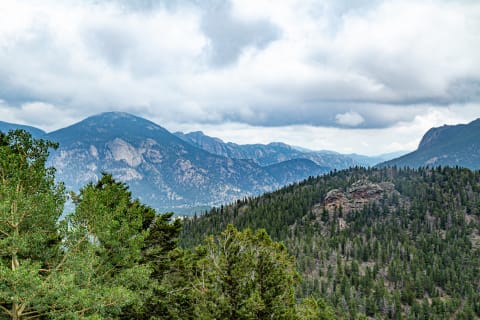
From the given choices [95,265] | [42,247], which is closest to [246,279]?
[95,265]

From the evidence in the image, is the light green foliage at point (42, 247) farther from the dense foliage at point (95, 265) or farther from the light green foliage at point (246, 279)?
the light green foliage at point (246, 279)

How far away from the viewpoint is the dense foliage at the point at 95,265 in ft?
53.7

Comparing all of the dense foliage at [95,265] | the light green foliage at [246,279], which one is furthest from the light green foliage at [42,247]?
the light green foliage at [246,279]


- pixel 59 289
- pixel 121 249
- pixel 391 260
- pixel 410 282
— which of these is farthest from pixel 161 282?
pixel 391 260

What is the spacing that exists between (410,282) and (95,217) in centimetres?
19096

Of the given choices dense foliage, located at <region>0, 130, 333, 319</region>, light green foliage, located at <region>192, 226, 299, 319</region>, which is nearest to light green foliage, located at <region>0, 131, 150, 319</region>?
dense foliage, located at <region>0, 130, 333, 319</region>

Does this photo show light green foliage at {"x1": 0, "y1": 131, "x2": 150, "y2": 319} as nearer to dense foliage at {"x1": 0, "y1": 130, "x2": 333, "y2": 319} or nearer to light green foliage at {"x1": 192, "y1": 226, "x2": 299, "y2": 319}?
dense foliage at {"x1": 0, "y1": 130, "x2": 333, "y2": 319}

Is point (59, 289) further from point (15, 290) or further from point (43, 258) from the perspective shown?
point (43, 258)

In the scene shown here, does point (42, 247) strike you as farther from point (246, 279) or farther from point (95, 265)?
point (246, 279)

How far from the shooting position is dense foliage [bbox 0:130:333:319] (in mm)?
16359

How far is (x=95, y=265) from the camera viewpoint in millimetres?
22375

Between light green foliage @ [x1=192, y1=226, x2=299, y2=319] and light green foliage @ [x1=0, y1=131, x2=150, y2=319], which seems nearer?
light green foliage @ [x1=0, y1=131, x2=150, y2=319]

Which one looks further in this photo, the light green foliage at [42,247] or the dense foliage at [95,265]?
the dense foliage at [95,265]

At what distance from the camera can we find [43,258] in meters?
20.2
